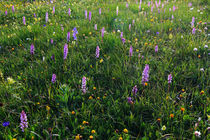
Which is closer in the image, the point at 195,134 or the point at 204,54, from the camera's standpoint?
the point at 195,134

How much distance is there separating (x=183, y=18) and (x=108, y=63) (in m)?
3.25

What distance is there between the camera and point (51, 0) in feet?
27.5

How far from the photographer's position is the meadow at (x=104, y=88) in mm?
1916

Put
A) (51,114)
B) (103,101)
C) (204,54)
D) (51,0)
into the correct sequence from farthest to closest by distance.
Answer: (51,0)
(204,54)
(103,101)
(51,114)

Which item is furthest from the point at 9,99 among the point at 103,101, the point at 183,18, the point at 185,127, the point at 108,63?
the point at 183,18

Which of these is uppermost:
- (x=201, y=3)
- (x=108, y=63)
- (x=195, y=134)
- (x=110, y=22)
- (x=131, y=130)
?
(x=201, y=3)

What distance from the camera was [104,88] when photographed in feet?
8.39

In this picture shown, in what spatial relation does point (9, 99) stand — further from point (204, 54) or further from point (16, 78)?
point (204, 54)

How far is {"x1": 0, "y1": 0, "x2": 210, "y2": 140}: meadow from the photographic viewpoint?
1916 millimetres

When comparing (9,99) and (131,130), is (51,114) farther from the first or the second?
(131,130)

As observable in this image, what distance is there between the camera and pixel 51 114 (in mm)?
2168

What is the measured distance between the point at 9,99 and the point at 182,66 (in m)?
2.58

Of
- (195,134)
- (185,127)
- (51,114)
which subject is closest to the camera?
(195,134)

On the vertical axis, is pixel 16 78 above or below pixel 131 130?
above
